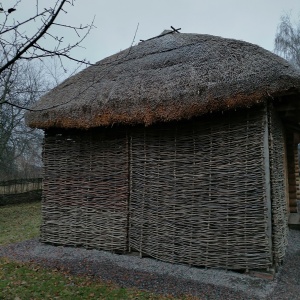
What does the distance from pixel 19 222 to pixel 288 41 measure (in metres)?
19.0

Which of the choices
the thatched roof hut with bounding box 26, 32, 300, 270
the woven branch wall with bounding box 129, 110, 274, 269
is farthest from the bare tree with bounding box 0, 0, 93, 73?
the woven branch wall with bounding box 129, 110, 274, 269

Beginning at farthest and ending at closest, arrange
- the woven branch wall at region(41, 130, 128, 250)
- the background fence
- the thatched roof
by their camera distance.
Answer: the background fence, the woven branch wall at region(41, 130, 128, 250), the thatched roof

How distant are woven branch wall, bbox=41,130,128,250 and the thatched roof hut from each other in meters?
0.02

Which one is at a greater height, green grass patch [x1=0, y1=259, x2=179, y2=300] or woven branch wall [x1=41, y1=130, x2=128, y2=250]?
woven branch wall [x1=41, y1=130, x2=128, y2=250]

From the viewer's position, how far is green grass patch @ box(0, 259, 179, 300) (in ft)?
12.9

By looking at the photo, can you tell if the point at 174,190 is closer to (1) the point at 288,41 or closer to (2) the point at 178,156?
(2) the point at 178,156

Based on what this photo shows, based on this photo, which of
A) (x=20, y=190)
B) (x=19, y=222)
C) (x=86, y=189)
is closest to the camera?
(x=86, y=189)

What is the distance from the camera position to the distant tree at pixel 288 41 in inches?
773

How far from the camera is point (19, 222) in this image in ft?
33.1

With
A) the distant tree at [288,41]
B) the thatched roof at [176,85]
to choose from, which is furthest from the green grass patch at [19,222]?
the distant tree at [288,41]

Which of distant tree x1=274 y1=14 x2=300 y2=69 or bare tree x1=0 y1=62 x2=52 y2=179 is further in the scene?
distant tree x1=274 y1=14 x2=300 y2=69

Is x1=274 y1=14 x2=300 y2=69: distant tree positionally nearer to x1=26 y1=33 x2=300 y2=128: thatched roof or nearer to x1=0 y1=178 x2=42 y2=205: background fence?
x1=26 y1=33 x2=300 y2=128: thatched roof

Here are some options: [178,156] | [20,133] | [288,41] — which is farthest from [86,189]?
[288,41]

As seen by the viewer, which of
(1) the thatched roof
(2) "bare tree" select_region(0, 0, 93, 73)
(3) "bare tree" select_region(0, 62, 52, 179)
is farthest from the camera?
(3) "bare tree" select_region(0, 62, 52, 179)
